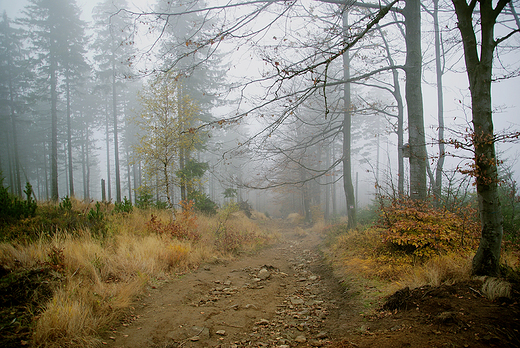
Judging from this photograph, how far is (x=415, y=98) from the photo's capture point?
6.00m

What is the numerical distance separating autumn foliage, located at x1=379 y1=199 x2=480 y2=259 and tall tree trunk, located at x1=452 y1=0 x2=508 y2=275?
116cm

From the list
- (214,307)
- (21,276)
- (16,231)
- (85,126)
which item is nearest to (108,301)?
(21,276)

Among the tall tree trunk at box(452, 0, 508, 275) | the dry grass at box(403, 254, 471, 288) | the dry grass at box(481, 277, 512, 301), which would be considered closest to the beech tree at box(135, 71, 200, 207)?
the dry grass at box(403, 254, 471, 288)

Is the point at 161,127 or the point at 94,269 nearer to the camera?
the point at 94,269

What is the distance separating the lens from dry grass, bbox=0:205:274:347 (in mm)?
2658

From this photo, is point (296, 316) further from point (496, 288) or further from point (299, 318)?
point (496, 288)

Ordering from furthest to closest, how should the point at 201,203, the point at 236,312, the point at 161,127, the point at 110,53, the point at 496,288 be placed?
the point at 110,53, the point at 201,203, the point at 161,127, the point at 236,312, the point at 496,288

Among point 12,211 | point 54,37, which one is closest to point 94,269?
point 12,211

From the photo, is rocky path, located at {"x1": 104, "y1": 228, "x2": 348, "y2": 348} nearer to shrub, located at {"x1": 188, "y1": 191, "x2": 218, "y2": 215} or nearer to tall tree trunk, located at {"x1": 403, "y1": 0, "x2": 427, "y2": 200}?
tall tree trunk, located at {"x1": 403, "y1": 0, "x2": 427, "y2": 200}

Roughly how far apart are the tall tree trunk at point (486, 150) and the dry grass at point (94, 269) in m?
4.93

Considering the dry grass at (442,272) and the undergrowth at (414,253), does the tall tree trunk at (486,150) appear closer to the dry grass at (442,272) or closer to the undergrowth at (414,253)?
the dry grass at (442,272)

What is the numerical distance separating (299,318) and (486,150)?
3421 millimetres

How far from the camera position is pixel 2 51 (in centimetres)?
2288

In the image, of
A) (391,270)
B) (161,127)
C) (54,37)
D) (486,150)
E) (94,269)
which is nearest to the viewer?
(486,150)
